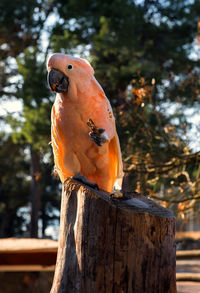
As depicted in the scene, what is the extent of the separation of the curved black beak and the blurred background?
151cm

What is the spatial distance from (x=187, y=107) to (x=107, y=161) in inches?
105

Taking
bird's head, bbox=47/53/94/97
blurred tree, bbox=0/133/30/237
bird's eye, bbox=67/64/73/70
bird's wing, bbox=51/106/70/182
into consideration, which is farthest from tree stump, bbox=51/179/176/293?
blurred tree, bbox=0/133/30/237

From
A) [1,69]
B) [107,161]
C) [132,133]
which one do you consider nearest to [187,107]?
[132,133]

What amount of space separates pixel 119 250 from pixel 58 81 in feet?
3.47

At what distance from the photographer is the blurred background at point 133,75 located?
4.13 meters

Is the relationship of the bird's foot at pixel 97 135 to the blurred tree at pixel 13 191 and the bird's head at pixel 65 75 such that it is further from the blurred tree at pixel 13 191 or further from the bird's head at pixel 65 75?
the blurred tree at pixel 13 191

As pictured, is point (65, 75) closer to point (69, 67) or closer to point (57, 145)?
point (69, 67)

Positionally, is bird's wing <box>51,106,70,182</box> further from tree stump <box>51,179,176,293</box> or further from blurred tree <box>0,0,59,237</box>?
blurred tree <box>0,0,59,237</box>

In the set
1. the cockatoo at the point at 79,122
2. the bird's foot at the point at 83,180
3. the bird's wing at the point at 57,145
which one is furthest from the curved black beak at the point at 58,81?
the bird's foot at the point at 83,180

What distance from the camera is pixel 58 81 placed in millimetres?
2053

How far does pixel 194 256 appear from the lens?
423cm

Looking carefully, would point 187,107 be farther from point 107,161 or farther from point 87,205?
point 87,205

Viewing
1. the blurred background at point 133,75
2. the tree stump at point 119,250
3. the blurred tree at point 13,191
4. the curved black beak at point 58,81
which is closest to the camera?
the tree stump at point 119,250

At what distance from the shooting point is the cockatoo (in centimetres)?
206
